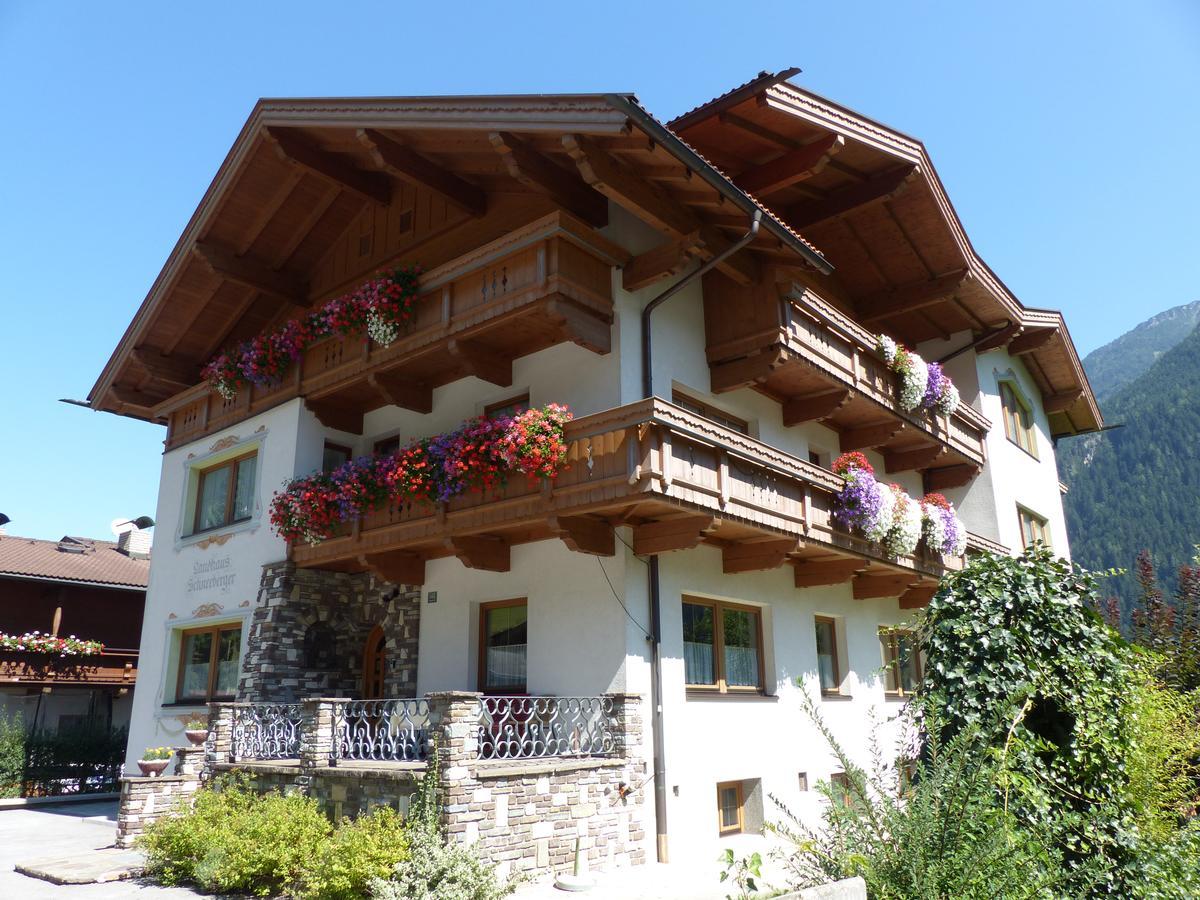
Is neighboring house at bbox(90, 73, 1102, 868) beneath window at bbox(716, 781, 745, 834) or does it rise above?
above

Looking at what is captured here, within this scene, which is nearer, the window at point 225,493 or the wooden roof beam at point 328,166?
the wooden roof beam at point 328,166

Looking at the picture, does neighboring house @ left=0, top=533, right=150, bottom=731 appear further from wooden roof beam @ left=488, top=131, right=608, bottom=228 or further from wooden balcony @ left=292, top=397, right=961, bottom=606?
wooden roof beam @ left=488, top=131, right=608, bottom=228

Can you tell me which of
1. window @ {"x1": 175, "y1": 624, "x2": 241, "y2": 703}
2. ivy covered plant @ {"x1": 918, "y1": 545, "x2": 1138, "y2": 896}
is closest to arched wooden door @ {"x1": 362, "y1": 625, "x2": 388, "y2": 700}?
window @ {"x1": 175, "y1": 624, "x2": 241, "y2": 703}

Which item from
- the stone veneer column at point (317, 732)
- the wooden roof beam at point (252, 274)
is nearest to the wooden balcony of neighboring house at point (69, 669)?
the wooden roof beam at point (252, 274)

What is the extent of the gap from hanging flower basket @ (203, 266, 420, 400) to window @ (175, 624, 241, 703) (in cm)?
457

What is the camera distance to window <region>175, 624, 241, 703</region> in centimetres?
1697

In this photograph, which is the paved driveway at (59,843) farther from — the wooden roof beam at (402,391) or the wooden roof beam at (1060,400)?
the wooden roof beam at (1060,400)

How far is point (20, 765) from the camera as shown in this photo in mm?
21766

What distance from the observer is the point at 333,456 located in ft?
55.5

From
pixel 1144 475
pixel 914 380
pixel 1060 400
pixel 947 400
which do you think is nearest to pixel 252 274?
pixel 914 380

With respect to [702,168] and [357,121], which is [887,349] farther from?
[357,121]

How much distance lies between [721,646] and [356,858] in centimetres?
610

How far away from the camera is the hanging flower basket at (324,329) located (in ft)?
46.6

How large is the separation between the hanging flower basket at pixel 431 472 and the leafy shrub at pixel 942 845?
556 cm
